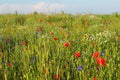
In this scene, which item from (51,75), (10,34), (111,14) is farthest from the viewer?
(111,14)

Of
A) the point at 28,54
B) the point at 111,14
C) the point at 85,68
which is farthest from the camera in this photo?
the point at 111,14

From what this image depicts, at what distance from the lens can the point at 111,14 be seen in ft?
50.3

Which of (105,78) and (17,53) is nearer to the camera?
(105,78)

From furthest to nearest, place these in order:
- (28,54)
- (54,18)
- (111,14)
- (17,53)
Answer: (111,14)
(54,18)
(17,53)
(28,54)

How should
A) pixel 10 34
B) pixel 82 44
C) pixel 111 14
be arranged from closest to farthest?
pixel 82 44 < pixel 10 34 < pixel 111 14

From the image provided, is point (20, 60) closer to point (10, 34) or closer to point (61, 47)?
point (61, 47)

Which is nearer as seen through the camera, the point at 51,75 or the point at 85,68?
the point at 51,75

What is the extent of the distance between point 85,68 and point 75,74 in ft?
0.51

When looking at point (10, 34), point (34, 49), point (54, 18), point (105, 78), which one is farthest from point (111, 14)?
point (105, 78)

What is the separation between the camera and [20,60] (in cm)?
438

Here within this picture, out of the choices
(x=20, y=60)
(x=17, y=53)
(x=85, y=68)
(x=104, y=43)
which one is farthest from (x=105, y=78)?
(x=104, y=43)

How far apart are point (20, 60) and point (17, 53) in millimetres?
355

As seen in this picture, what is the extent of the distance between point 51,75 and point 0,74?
775 millimetres

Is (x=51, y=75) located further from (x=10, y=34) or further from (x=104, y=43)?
(x=10, y=34)
